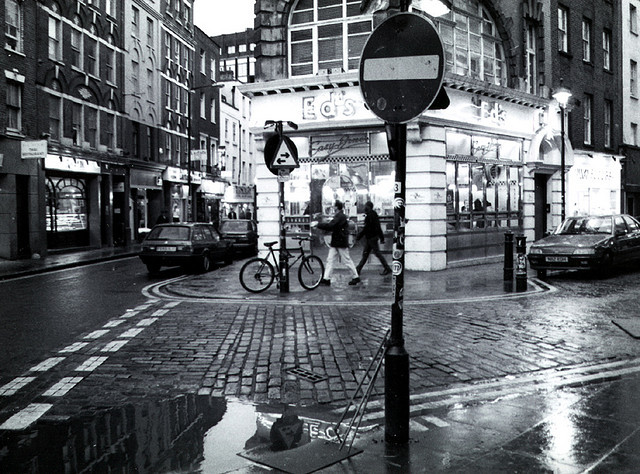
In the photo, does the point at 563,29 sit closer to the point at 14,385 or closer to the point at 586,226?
the point at 586,226

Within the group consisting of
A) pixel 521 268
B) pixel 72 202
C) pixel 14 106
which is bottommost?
pixel 521 268

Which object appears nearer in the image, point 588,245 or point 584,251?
point 584,251

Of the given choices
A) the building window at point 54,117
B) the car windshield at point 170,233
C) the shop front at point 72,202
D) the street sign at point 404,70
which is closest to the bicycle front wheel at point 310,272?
the car windshield at point 170,233

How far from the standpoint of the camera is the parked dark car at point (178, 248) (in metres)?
18.1

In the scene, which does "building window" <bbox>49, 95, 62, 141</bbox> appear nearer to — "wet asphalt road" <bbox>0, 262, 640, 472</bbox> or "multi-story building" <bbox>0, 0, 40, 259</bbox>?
"multi-story building" <bbox>0, 0, 40, 259</bbox>

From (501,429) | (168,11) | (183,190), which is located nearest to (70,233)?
(183,190)

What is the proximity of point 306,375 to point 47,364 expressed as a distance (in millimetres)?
2932

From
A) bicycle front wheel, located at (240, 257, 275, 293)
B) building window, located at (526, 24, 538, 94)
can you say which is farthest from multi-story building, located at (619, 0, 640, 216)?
bicycle front wheel, located at (240, 257, 275, 293)

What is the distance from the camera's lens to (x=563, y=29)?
28469 millimetres

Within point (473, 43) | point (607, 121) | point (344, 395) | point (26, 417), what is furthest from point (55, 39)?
point (607, 121)

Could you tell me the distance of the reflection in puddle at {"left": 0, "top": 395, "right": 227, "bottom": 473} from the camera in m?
4.11

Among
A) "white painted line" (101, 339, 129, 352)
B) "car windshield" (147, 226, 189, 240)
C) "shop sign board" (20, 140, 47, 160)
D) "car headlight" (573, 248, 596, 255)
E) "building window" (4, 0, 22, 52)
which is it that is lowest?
"white painted line" (101, 339, 129, 352)

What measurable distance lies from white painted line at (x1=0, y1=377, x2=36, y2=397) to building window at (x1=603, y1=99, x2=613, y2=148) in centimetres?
3113

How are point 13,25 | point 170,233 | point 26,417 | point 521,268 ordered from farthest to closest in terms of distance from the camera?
point 13,25 < point 170,233 < point 521,268 < point 26,417
